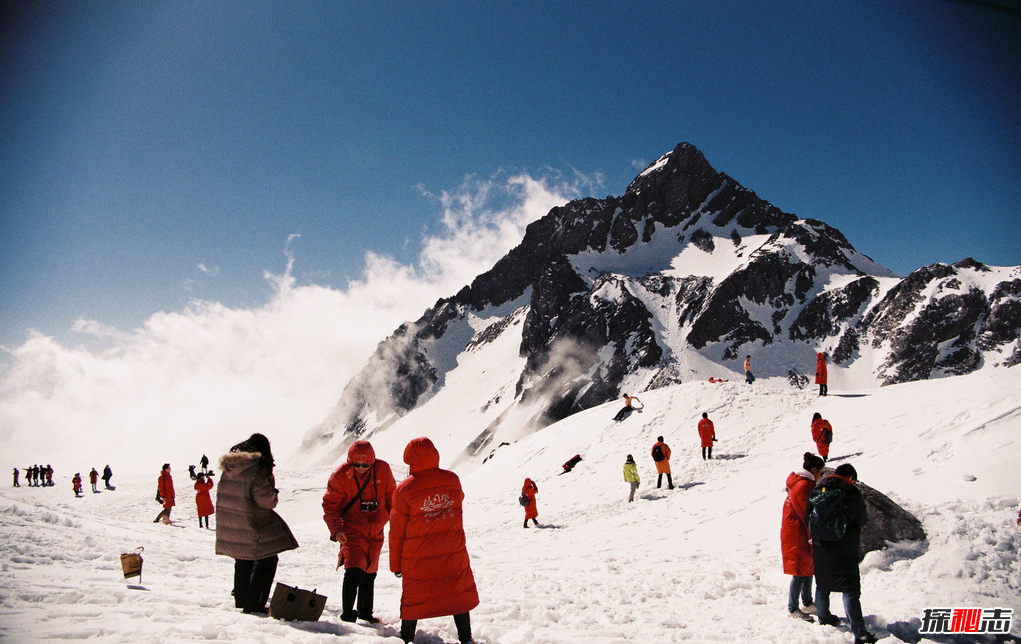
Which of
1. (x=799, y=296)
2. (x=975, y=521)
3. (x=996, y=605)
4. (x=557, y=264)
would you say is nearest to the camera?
(x=996, y=605)

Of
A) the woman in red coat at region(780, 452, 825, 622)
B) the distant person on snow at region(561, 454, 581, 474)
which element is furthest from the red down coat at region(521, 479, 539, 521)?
the woman in red coat at region(780, 452, 825, 622)

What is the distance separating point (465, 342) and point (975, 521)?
569ft

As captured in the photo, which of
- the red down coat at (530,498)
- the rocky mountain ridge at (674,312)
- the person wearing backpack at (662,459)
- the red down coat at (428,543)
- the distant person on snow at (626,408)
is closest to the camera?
the red down coat at (428,543)

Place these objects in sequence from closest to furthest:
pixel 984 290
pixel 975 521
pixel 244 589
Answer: pixel 244 589, pixel 975 521, pixel 984 290

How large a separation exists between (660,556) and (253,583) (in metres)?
8.19

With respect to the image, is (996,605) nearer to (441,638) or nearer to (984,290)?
(441,638)

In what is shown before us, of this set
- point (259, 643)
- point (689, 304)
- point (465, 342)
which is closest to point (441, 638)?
point (259, 643)

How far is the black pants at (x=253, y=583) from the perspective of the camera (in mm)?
5441

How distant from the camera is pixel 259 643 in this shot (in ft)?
13.9

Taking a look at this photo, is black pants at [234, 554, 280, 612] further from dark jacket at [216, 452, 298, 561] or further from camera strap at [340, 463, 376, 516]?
camera strap at [340, 463, 376, 516]

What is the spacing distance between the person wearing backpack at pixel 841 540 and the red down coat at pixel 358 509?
479 centimetres

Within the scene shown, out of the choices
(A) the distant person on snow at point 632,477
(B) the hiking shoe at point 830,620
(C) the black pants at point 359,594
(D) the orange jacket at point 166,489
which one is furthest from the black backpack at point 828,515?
(D) the orange jacket at point 166,489

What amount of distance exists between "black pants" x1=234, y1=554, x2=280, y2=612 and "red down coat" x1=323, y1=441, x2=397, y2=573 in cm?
85

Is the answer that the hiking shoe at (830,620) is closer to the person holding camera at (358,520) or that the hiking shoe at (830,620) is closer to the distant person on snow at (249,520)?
the person holding camera at (358,520)
